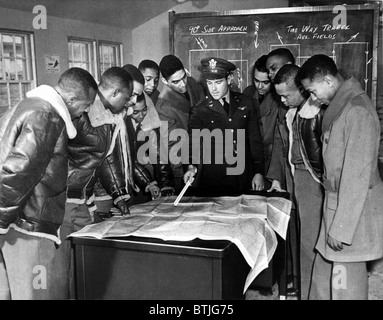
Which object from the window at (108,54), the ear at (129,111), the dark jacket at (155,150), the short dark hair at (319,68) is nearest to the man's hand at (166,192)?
the dark jacket at (155,150)

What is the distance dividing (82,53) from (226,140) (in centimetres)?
174

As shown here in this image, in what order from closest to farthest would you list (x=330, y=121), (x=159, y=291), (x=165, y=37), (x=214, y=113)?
(x=159, y=291) < (x=330, y=121) < (x=214, y=113) < (x=165, y=37)

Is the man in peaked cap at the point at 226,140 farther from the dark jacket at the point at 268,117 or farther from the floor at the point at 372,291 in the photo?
the floor at the point at 372,291

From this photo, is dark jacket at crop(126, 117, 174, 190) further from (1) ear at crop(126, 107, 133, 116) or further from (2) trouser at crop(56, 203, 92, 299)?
(2) trouser at crop(56, 203, 92, 299)

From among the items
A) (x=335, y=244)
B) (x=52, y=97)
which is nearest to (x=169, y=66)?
(x=52, y=97)

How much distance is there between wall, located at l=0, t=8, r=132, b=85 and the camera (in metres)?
3.42

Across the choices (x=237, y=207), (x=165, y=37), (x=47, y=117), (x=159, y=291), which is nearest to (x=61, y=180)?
(x=47, y=117)

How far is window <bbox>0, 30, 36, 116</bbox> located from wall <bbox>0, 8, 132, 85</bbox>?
0.22 feet

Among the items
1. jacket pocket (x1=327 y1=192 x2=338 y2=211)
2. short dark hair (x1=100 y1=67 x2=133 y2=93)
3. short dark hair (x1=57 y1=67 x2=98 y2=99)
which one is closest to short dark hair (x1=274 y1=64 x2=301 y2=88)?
jacket pocket (x1=327 y1=192 x2=338 y2=211)

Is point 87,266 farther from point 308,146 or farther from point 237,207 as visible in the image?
point 308,146

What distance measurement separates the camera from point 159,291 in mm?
1638

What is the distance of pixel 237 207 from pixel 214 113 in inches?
39.7

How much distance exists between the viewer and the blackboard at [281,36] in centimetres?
371
